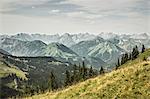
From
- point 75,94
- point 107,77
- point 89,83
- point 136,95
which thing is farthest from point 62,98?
point 136,95

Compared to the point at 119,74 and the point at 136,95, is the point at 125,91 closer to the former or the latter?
the point at 136,95

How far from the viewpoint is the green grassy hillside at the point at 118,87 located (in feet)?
67.0

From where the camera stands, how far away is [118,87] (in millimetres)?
21688

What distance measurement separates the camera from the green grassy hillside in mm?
20416

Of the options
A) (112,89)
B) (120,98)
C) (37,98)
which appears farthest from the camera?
(37,98)

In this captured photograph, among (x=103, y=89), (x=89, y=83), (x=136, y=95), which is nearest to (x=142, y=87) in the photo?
(x=136, y=95)

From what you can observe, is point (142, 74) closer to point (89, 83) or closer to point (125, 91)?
point (125, 91)

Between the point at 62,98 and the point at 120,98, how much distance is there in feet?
17.0

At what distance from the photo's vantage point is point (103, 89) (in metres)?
21.7

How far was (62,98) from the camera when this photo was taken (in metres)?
22.7

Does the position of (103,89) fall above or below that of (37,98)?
above

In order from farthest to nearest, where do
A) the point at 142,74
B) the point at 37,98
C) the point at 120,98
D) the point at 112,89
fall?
the point at 37,98 → the point at 142,74 → the point at 112,89 → the point at 120,98

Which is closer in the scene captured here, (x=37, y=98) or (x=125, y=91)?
(x=125, y=91)

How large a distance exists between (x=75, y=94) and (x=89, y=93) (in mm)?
1476
